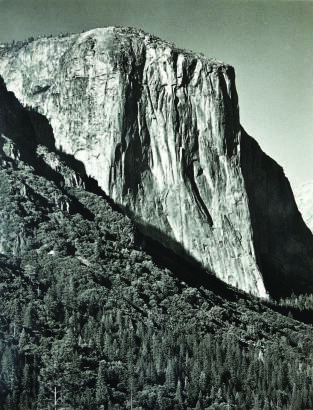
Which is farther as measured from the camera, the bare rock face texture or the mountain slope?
the bare rock face texture

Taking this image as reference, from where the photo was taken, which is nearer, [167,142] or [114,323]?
[114,323]

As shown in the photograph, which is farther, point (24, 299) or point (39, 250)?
point (39, 250)

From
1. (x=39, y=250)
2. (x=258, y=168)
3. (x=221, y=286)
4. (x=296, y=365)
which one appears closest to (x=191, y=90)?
(x=258, y=168)

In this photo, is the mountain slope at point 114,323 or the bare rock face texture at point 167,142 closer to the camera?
the mountain slope at point 114,323

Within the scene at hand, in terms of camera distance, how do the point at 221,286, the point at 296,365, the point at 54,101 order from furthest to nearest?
the point at 54,101, the point at 221,286, the point at 296,365

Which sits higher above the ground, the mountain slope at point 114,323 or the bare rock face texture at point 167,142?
the bare rock face texture at point 167,142

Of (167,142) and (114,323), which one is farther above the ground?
(167,142)

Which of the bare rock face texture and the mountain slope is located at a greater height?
the bare rock face texture

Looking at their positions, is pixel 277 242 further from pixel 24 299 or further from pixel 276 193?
pixel 24 299
